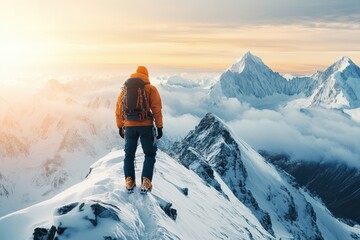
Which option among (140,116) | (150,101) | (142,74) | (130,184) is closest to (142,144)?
(140,116)

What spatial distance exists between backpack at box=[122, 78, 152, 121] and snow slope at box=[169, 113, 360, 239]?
118506 millimetres

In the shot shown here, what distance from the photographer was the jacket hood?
15.2 meters

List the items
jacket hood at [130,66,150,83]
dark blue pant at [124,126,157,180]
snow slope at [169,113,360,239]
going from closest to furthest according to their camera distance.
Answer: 1. jacket hood at [130,66,150,83]
2. dark blue pant at [124,126,157,180]
3. snow slope at [169,113,360,239]

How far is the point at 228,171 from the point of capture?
146375 millimetres

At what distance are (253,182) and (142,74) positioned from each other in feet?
497

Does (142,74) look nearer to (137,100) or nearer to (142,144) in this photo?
(137,100)

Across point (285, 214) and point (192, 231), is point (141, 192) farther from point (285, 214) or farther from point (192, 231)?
point (285, 214)

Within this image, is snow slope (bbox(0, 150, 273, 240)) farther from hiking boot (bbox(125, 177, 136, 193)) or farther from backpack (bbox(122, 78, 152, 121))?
backpack (bbox(122, 78, 152, 121))

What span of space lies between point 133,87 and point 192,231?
6.87 m

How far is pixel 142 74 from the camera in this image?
15398 millimetres

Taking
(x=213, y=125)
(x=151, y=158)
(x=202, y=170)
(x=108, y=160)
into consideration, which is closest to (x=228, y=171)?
(x=213, y=125)

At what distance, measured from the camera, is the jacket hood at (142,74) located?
1523cm

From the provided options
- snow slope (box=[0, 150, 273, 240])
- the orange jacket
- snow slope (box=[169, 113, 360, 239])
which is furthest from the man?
snow slope (box=[169, 113, 360, 239])

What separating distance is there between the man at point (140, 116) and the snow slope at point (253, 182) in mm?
117720
